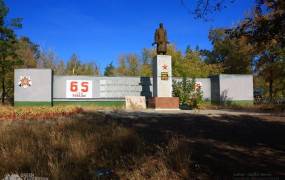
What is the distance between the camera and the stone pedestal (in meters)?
28.6

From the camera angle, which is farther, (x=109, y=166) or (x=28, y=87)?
(x=28, y=87)

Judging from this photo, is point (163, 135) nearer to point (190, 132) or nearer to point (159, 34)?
point (190, 132)

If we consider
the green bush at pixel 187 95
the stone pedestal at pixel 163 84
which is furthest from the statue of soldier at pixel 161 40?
the green bush at pixel 187 95

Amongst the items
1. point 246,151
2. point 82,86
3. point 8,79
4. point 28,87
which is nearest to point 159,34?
point 82,86

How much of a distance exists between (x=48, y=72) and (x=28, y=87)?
2278 mm

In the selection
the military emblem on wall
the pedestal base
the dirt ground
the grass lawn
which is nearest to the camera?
the grass lawn

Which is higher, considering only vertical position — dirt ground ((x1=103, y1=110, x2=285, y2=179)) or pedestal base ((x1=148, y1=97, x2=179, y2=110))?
pedestal base ((x1=148, y1=97, x2=179, y2=110))

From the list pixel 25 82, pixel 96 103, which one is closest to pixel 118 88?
pixel 96 103

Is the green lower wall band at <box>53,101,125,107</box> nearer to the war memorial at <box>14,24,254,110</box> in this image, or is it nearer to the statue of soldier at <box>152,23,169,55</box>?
the war memorial at <box>14,24,254,110</box>

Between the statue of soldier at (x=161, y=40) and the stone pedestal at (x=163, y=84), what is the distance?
0.88 metres

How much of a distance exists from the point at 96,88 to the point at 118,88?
218 centimetres

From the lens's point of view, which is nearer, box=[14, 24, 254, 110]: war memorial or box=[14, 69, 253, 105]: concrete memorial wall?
box=[14, 24, 254, 110]: war memorial

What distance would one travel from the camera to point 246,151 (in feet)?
26.7

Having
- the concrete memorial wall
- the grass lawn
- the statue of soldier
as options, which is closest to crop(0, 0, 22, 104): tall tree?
the concrete memorial wall
